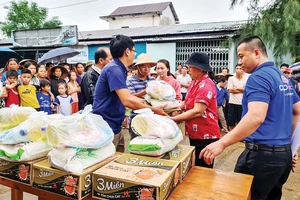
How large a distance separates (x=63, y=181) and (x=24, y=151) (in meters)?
0.32

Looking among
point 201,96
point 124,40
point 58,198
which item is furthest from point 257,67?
point 58,198

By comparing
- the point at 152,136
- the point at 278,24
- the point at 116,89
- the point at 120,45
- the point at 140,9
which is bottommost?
the point at 152,136

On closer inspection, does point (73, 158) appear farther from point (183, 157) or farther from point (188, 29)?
point (188, 29)

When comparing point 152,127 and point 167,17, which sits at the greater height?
point 167,17

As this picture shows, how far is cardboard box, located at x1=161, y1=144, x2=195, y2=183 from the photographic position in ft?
4.69

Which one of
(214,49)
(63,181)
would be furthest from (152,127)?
(214,49)

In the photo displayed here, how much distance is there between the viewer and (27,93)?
403 cm

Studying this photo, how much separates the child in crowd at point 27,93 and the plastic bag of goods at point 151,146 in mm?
3042

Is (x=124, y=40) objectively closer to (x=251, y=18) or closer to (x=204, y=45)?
(x=251, y=18)

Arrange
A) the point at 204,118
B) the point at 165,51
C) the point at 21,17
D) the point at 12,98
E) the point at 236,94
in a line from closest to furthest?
the point at 204,118 < the point at 12,98 < the point at 236,94 < the point at 165,51 < the point at 21,17

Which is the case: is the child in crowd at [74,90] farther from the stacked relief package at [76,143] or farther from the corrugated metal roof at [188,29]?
the corrugated metal roof at [188,29]

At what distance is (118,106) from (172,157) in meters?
0.75

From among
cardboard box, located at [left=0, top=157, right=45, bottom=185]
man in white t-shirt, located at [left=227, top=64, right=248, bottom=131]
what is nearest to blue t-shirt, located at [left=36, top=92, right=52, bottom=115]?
cardboard box, located at [left=0, top=157, right=45, bottom=185]

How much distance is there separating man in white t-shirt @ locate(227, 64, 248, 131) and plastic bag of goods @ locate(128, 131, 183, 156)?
4.25 meters
